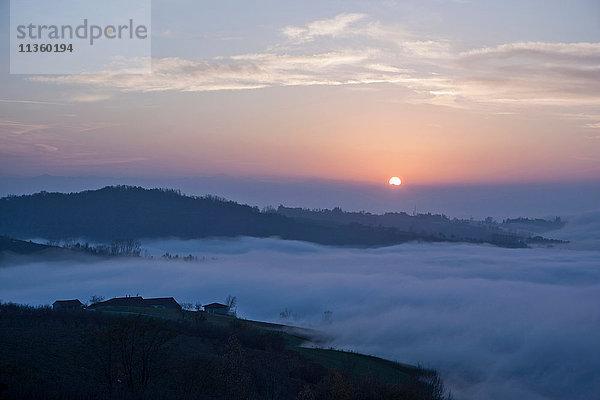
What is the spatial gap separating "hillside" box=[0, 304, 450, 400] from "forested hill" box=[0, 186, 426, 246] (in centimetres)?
12508

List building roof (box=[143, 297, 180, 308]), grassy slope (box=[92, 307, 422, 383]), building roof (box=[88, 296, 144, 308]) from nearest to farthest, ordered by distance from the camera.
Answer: grassy slope (box=[92, 307, 422, 383])
building roof (box=[88, 296, 144, 308])
building roof (box=[143, 297, 180, 308])

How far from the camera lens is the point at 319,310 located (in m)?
109

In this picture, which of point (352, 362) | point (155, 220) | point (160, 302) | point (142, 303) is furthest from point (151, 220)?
point (352, 362)

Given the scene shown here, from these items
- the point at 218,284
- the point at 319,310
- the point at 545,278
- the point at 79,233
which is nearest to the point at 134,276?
the point at 218,284

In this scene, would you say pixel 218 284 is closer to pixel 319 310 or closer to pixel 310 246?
pixel 319 310

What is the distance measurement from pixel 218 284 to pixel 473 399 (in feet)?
265

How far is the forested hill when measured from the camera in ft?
557

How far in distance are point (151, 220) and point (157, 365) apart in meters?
154

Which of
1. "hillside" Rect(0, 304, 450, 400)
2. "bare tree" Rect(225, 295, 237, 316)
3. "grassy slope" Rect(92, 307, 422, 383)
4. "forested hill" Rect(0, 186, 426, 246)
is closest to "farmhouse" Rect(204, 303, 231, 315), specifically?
"bare tree" Rect(225, 295, 237, 316)

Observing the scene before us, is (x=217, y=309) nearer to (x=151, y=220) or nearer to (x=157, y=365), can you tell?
(x=157, y=365)

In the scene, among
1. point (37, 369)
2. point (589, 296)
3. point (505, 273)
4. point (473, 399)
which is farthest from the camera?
point (505, 273)

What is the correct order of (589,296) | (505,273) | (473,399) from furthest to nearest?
(505,273) < (589,296) < (473,399)

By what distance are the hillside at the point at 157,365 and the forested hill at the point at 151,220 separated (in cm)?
12508

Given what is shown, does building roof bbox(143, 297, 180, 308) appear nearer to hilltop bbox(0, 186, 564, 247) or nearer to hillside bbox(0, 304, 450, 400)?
hillside bbox(0, 304, 450, 400)
